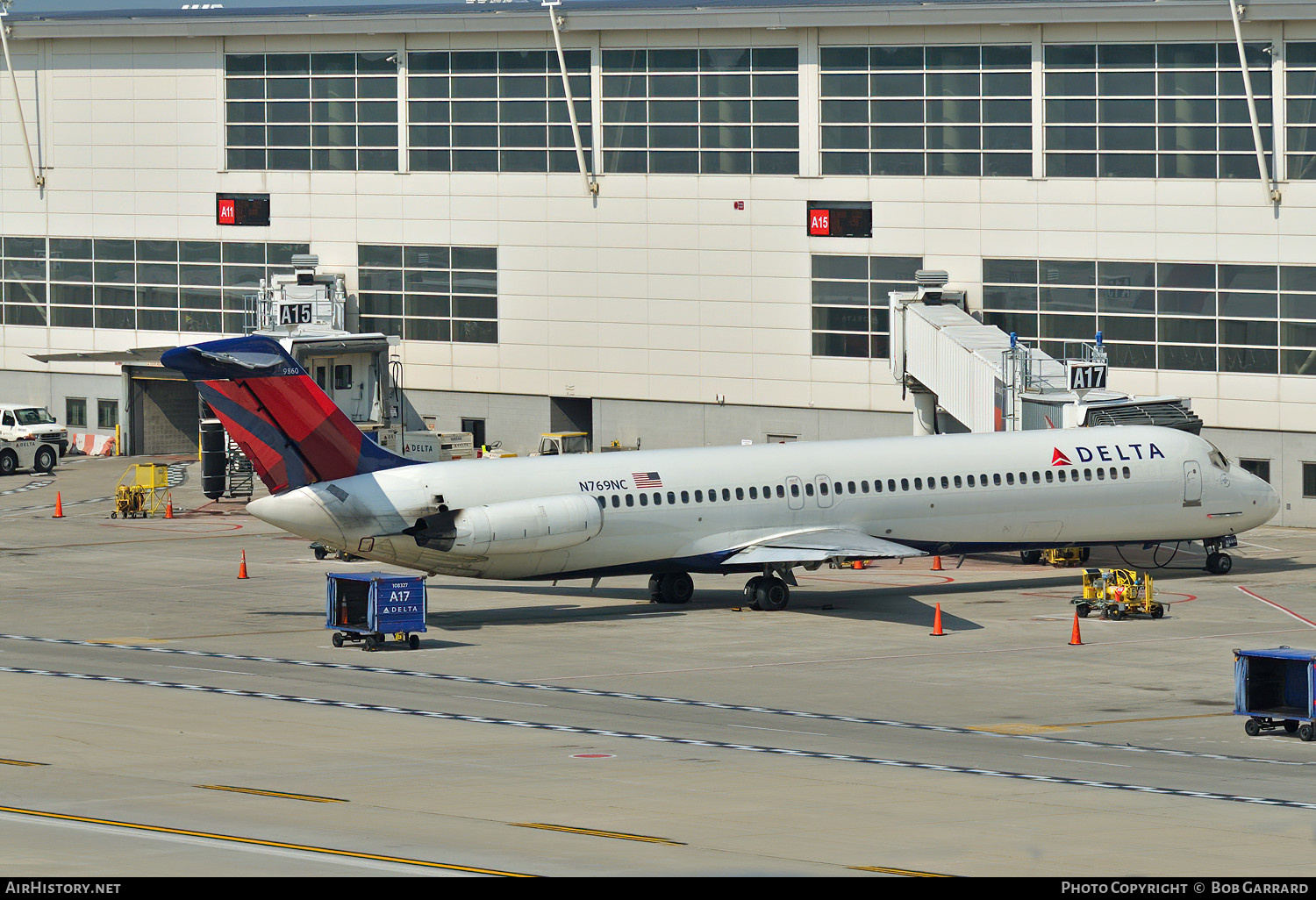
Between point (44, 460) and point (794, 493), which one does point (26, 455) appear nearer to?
point (44, 460)

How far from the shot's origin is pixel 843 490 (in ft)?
152

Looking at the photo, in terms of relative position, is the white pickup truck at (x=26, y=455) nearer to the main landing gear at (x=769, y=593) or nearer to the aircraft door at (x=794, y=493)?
the main landing gear at (x=769, y=593)

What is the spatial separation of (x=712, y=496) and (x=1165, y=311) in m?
24.8

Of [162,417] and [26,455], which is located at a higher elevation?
[162,417]

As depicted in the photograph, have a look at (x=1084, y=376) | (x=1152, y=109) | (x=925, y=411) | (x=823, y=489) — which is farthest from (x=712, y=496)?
(x=1152, y=109)

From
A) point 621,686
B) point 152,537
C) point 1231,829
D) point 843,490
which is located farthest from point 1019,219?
point 1231,829

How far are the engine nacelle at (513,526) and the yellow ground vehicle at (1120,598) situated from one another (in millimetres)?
11145

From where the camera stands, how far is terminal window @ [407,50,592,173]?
249 ft

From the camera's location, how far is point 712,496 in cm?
4547

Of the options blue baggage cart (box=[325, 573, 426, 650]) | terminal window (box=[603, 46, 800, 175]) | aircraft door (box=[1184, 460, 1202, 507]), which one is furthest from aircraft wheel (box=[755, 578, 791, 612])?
terminal window (box=[603, 46, 800, 175])

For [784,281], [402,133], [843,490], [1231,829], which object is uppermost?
[402,133]

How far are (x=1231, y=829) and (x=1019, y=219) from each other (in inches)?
1783
